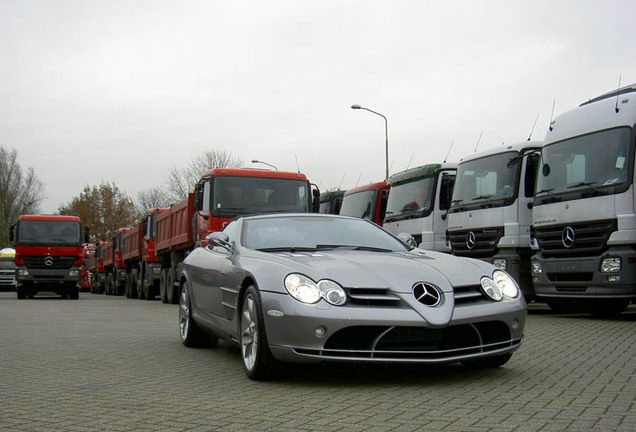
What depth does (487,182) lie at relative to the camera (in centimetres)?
1402

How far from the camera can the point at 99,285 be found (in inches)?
1822

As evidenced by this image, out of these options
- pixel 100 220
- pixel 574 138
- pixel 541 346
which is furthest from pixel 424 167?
pixel 100 220

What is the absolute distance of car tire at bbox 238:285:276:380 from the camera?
583cm

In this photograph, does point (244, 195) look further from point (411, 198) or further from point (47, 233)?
point (47, 233)

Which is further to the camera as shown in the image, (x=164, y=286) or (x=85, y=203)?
(x=85, y=203)

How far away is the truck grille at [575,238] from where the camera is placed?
36.7 ft

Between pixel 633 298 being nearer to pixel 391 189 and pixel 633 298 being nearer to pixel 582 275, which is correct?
pixel 582 275

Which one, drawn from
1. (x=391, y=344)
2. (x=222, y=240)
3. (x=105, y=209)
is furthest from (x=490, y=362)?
(x=105, y=209)

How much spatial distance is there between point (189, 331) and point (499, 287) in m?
3.64

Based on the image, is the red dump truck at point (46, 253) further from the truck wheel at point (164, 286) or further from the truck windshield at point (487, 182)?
the truck windshield at point (487, 182)

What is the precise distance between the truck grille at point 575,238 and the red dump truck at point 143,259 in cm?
1470

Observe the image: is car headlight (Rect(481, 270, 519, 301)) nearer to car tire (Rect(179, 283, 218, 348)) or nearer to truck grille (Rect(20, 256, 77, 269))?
car tire (Rect(179, 283, 218, 348))

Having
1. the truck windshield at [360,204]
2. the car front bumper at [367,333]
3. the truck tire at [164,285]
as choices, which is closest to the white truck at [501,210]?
the truck windshield at [360,204]

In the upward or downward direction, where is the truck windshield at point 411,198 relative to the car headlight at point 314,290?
upward
